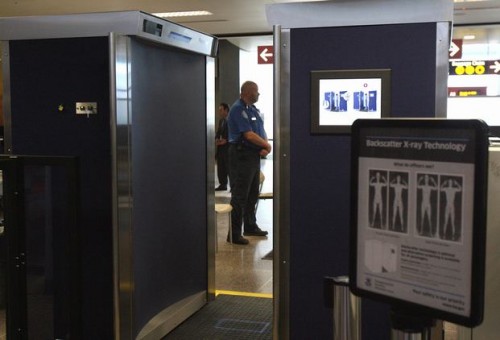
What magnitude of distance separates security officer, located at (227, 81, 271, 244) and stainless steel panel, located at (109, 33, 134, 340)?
9.11ft

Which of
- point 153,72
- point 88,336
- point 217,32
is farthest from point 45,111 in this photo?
point 217,32

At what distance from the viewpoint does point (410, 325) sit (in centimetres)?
138

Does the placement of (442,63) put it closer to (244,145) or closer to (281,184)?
(281,184)

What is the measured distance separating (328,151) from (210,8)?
8.78m

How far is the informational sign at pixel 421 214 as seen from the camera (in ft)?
4.11

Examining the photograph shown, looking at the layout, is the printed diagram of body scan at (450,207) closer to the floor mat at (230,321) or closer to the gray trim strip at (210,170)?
the floor mat at (230,321)

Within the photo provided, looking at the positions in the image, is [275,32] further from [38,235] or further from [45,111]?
[38,235]

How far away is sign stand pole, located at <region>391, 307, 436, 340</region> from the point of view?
1368 mm

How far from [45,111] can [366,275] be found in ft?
8.90

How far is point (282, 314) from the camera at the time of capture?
334 cm

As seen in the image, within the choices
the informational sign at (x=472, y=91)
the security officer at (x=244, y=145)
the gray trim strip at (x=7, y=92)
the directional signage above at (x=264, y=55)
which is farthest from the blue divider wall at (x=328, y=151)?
the informational sign at (x=472, y=91)

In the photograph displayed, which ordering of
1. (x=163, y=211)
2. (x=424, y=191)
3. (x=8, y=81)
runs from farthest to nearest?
(x=163, y=211) < (x=8, y=81) < (x=424, y=191)

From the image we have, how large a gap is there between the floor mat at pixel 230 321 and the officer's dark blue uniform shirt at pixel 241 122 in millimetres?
1922

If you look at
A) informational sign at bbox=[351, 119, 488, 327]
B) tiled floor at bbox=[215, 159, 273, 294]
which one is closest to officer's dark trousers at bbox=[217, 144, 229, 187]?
tiled floor at bbox=[215, 159, 273, 294]
